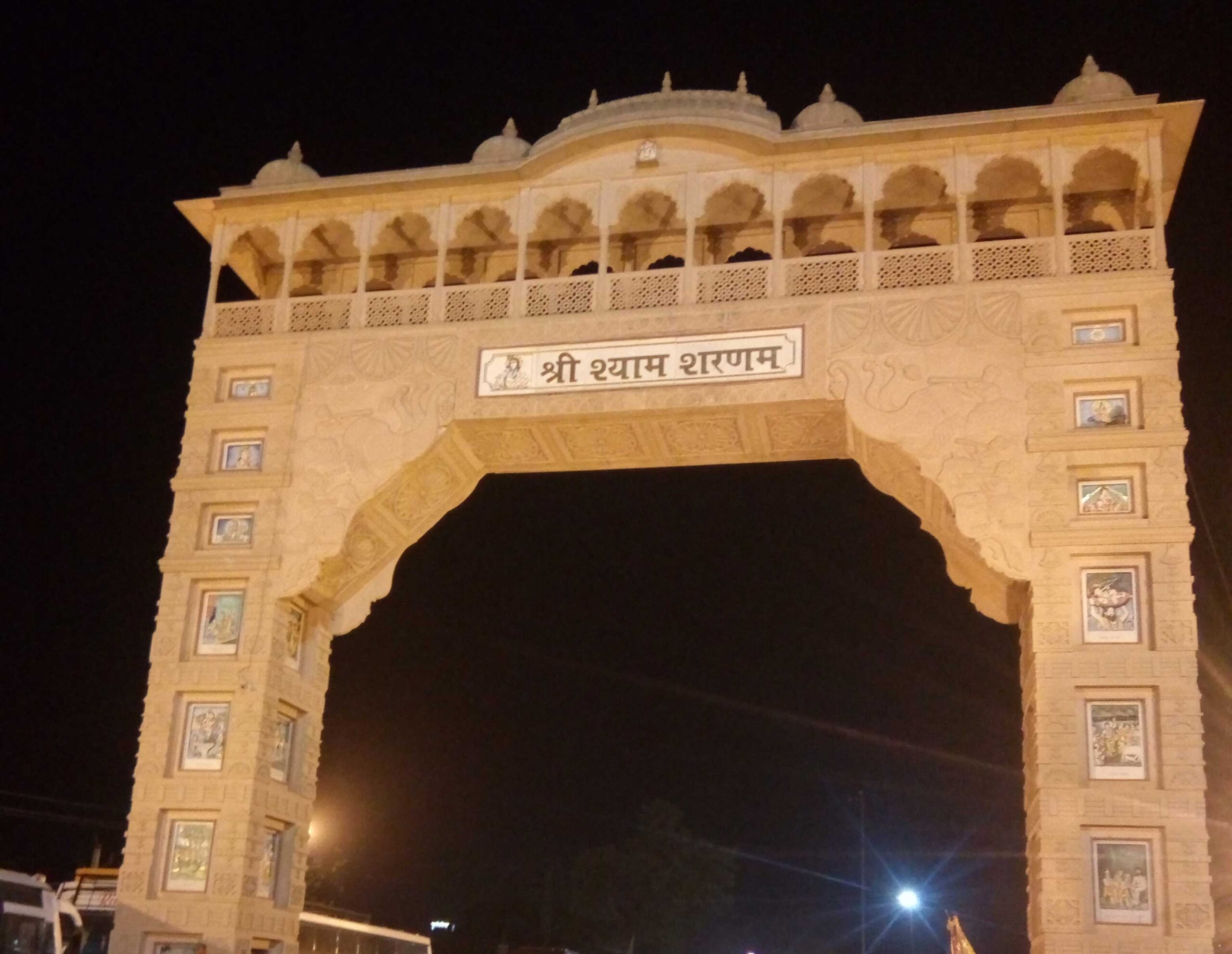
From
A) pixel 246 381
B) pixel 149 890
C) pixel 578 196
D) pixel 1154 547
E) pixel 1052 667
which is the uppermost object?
pixel 578 196

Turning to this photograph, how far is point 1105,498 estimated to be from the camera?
1009cm

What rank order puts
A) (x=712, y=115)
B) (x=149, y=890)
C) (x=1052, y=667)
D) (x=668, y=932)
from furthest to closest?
(x=668, y=932) → (x=712, y=115) → (x=149, y=890) → (x=1052, y=667)

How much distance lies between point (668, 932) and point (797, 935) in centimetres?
481

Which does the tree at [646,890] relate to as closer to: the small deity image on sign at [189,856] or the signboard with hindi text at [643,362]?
the small deity image on sign at [189,856]

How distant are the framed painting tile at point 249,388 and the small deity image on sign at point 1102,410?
6706mm

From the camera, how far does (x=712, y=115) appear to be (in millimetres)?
11484

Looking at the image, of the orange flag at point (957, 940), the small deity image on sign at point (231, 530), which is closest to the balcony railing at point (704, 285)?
the small deity image on sign at point (231, 530)

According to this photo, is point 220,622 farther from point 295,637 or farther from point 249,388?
point 249,388

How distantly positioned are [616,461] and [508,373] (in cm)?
138

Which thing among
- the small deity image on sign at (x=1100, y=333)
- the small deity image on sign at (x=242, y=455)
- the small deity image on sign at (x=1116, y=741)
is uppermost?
the small deity image on sign at (x=1100, y=333)

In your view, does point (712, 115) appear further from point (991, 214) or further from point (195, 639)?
point (195, 639)

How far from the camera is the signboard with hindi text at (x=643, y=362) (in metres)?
11.0

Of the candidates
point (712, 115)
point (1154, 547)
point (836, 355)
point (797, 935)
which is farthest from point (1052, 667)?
point (797, 935)

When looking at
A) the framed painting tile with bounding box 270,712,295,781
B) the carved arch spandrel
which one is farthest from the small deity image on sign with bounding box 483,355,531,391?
the framed painting tile with bounding box 270,712,295,781
